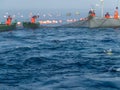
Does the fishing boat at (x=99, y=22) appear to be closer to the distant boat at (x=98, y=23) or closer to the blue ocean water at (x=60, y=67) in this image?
the distant boat at (x=98, y=23)

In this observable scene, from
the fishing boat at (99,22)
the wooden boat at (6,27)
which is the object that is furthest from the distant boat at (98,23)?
the wooden boat at (6,27)

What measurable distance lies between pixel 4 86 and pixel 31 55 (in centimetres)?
1343

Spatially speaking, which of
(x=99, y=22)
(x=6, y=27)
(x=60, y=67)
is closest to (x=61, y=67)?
(x=60, y=67)

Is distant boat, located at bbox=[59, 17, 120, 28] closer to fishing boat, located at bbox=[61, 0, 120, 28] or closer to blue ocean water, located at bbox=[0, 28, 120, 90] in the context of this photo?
fishing boat, located at bbox=[61, 0, 120, 28]

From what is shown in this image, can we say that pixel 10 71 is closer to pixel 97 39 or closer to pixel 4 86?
pixel 4 86

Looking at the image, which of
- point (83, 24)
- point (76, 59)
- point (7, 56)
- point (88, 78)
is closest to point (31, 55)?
point (7, 56)

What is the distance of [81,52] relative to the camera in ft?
129

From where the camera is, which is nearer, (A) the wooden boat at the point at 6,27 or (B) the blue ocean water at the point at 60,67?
(B) the blue ocean water at the point at 60,67

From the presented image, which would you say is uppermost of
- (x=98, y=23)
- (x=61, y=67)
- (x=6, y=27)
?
(x=98, y=23)

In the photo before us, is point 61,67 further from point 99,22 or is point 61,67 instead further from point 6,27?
point 99,22

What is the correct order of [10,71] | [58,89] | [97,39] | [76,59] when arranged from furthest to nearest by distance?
[97,39], [76,59], [10,71], [58,89]

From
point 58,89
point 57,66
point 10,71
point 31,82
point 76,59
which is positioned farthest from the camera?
point 76,59

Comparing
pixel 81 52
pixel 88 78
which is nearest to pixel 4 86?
pixel 88 78

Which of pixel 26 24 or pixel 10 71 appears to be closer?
pixel 10 71
